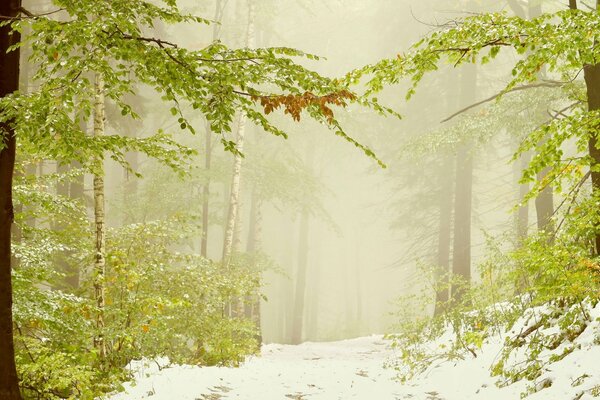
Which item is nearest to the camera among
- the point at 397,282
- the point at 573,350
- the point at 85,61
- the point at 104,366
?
the point at 85,61

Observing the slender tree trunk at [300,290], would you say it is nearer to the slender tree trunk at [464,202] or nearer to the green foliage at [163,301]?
the slender tree trunk at [464,202]

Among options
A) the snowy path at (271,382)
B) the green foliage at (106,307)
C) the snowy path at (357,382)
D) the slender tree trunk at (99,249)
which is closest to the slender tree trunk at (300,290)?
the snowy path at (271,382)

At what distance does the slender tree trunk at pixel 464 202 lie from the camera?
51.3 feet

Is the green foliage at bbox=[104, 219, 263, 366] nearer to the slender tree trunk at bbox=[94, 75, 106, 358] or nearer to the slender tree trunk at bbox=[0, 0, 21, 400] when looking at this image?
the slender tree trunk at bbox=[94, 75, 106, 358]

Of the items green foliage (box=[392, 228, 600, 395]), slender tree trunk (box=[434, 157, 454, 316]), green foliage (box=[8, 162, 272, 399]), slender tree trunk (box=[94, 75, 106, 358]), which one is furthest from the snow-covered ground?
slender tree trunk (box=[434, 157, 454, 316])

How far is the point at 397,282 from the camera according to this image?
6162cm

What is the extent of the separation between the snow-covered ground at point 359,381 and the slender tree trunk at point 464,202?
541cm

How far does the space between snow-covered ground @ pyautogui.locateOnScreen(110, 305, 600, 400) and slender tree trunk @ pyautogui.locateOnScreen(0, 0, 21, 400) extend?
2.24 meters

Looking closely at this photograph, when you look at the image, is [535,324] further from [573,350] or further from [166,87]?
[166,87]

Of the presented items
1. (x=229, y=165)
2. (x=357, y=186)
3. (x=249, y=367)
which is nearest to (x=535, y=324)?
(x=249, y=367)

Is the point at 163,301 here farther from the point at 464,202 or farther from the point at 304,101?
the point at 464,202

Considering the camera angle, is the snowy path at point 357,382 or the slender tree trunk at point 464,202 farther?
the slender tree trunk at point 464,202

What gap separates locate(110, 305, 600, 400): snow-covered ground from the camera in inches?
209

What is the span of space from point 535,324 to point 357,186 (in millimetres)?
33342
